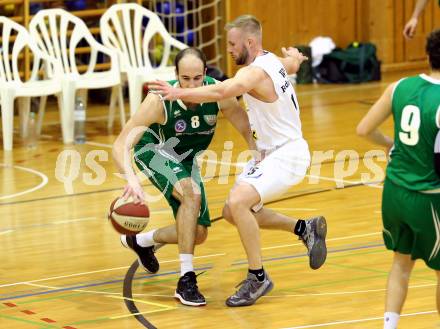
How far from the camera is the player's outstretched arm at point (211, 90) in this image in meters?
6.11

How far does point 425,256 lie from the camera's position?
5.07 metres

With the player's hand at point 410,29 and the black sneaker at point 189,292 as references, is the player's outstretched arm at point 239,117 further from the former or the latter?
the player's hand at point 410,29

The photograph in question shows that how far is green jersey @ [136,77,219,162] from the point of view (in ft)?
21.8

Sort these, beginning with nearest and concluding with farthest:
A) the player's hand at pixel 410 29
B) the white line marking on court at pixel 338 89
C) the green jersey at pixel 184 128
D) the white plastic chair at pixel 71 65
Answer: the green jersey at pixel 184 128
the player's hand at pixel 410 29
the white plastic chair at pixel 71 65
the white line marking on court at pixel 338 89

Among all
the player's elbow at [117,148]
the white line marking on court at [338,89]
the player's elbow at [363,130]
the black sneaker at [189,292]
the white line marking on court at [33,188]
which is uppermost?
the player's elbow at [363,130]

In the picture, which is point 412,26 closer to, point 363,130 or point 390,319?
point 363,130

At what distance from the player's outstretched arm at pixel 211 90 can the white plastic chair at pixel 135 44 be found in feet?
22.4

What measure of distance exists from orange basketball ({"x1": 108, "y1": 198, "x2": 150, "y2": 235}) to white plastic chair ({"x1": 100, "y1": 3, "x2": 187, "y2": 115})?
671 centimetres

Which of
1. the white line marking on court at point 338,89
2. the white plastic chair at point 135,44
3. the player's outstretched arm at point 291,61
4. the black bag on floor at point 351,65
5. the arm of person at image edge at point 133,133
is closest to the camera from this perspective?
the arm of person at image edge at point 133,133

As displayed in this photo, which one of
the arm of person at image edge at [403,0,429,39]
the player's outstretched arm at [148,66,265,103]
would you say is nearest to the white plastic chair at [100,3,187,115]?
the arm of person at image edge at [403,0,429,39]

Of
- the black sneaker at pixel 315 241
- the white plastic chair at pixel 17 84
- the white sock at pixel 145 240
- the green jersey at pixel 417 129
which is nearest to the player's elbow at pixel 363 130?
the green jersey at pixel 417 129

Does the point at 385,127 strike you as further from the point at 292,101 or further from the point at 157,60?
the point at 292,101

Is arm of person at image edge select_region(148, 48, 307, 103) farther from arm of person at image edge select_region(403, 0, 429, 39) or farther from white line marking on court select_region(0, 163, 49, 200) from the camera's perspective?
white line marking on court select_region(0, 163, 49, 200)

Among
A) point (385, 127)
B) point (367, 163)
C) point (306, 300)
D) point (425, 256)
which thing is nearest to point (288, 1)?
point (385, 127)
